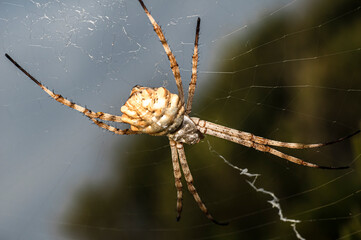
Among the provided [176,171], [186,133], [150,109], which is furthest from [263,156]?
[150,109]

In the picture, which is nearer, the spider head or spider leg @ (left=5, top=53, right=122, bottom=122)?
spider leg @ (left=5, top=53, right=122, bottom=122)

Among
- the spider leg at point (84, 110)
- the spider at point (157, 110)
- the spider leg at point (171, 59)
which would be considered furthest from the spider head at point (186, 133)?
the spider leg at point (84, 110)

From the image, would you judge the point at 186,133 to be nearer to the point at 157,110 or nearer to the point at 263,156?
the point at 157,110

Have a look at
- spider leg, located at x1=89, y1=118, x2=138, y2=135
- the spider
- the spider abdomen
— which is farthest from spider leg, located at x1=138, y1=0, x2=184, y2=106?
spider leg, located at x1=89, y1=118, x2=138, y2=135

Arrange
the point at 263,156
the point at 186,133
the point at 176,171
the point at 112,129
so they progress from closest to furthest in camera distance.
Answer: the point at 112,129 → the point at 186,133 → the point at 176,171 → the point at 263,156

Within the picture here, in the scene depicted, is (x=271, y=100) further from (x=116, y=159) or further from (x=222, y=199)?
(x=116, y=159)

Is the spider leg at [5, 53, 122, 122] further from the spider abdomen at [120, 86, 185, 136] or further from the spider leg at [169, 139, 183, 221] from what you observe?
the spider leg at [169, 139, 183, 221]

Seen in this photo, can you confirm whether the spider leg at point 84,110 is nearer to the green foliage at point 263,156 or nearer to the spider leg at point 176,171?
the spider leg at point 176,171

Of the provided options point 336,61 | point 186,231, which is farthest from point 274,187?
point 336,61

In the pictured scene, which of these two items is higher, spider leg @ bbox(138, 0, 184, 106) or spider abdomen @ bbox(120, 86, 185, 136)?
spider leg @ bbox(138, 0, 184, 106)
